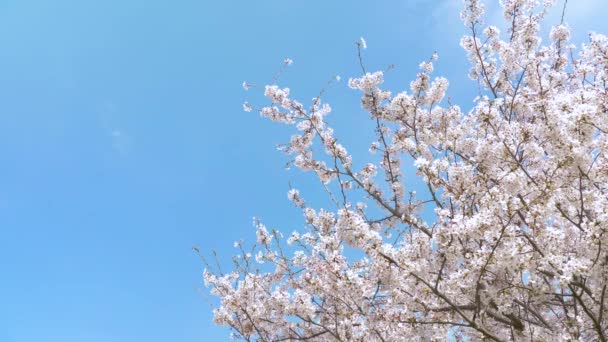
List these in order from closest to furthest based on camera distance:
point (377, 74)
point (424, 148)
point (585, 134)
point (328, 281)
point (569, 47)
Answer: point (585, 134) < point (328, 281) < point (424, 148) < point (377, 74) < point (569, 47)

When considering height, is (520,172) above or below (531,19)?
below

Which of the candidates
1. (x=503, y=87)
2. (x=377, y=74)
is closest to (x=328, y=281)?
(x=377, y=74)

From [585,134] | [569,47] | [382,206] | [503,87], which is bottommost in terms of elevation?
[585,134]

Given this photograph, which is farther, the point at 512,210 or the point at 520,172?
the point at 520,172

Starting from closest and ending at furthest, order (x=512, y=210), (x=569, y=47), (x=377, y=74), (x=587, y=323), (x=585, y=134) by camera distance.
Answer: (x=512, y=210)
(x=585, y=134)
(x=587, y=323)
(x=377, y=74)
(x=569, y=47)

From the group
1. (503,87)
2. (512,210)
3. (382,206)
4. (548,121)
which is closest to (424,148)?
(382,206)

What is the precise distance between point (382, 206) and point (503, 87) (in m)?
3.37

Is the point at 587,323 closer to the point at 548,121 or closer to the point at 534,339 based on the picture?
the point at 534,339

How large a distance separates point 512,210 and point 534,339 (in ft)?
5.80

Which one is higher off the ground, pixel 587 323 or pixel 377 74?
pixel 377 74

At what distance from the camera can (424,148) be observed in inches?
350

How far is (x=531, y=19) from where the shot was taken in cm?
1005

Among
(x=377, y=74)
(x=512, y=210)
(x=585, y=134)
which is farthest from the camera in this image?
(x=377, y=74)

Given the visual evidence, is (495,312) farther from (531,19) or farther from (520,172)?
(531,19)
